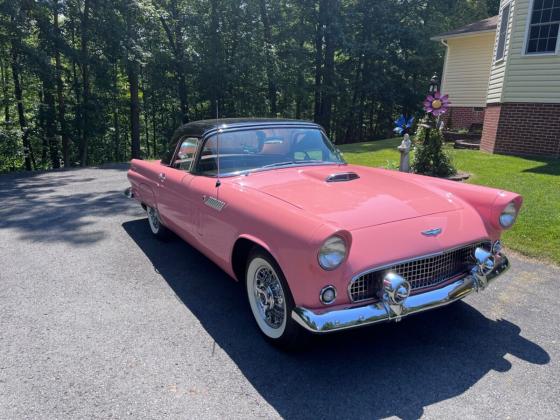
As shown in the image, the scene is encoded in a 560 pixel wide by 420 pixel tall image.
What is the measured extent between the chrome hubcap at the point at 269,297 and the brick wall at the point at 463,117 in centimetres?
1518

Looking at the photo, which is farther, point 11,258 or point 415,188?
point 11,258

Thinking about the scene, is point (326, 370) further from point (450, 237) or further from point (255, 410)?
point (450, 237)

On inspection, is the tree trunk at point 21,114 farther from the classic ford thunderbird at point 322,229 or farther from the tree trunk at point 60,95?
the classic ford thunderbird at point 322,229

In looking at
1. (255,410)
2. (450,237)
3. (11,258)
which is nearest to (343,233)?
(450,237)

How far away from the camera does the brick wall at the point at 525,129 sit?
33.4ft

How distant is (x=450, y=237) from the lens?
281cm

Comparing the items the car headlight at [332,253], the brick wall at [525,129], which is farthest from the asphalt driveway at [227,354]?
the brick wall at [525,129]

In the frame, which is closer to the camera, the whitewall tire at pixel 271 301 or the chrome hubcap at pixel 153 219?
the whitewall tire at pixel 271 301

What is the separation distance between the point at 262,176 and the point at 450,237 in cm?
163

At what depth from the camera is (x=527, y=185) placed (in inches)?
285

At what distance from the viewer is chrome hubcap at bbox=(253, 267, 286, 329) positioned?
2.84 m

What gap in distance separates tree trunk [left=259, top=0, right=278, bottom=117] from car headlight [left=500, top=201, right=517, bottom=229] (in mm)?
19394

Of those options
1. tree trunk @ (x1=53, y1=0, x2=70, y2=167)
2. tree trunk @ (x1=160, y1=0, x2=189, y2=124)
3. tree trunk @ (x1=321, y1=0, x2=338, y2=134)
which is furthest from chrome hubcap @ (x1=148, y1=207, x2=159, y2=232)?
tree trunk @ (x1=321, y1=0, x2=338, y2=134)

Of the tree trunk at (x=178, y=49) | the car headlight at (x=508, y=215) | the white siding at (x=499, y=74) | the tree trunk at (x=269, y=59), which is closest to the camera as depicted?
the car headlight at (x=508, y=215)
